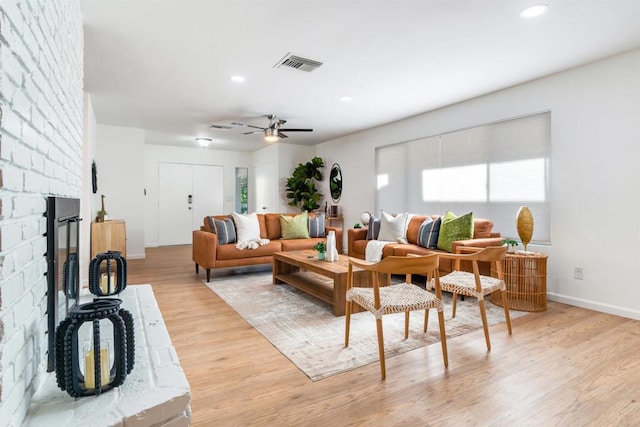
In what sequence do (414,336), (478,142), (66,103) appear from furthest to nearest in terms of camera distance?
(478,142), (414,336), (66,103)

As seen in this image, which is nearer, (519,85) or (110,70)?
(110,70)

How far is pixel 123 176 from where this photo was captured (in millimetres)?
5996

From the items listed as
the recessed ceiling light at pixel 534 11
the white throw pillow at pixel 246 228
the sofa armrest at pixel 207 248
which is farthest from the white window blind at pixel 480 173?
the sofa armrest at pixel 207 248

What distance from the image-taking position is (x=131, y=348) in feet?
4.03

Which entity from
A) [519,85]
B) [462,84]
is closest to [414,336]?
[462,84]

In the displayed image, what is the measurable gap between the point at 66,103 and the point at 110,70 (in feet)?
6.92

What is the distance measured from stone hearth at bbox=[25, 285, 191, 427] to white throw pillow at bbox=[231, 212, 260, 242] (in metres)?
3.31

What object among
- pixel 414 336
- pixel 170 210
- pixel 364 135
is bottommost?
pixel 414 336

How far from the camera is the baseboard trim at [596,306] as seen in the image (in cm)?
303

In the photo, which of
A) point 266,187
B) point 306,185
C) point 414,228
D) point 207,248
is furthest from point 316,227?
point 266,187

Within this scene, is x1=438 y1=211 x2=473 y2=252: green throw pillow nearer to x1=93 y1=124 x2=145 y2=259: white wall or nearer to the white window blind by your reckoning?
the white window blind

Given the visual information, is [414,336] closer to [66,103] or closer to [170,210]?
[66,103]

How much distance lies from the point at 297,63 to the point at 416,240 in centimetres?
257

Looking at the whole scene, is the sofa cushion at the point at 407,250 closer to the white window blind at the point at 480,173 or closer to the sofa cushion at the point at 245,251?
the white window blind at the point at 480,173
